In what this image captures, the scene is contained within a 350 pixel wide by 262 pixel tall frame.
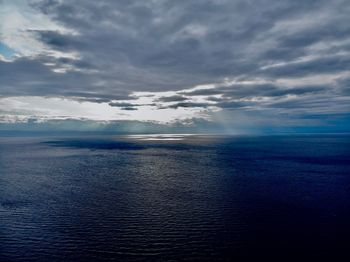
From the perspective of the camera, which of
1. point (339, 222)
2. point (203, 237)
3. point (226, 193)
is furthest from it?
point (226, 193)

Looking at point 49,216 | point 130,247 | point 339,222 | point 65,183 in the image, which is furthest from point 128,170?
point 339,222

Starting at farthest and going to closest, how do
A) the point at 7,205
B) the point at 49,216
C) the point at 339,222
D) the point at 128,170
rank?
the point at 128,170 → the point at 7,205 → the point at 49,216 → the point at 339,222

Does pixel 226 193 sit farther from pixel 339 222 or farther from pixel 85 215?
pixel 85 215

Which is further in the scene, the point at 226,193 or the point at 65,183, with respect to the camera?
the point at 65,183

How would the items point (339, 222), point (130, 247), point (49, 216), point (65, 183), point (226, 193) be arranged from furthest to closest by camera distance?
point (65, 183) < point (226, 193) < point (49, 216) < point (339, 222) < point (130, 247)

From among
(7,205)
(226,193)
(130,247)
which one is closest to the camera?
(130,247)

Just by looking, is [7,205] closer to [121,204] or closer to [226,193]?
[121,204]

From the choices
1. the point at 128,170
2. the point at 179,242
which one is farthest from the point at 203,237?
the point at 128,170

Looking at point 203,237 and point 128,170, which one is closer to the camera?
point 203,237
